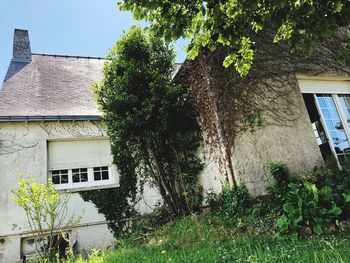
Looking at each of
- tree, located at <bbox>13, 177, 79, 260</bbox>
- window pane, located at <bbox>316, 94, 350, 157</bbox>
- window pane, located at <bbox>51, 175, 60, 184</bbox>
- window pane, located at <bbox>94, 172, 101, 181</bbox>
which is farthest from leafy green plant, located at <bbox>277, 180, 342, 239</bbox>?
window pane, located at <bbox>51, 175, 60, 184</bbox>

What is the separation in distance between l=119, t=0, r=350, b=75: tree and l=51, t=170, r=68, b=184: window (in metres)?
5.83

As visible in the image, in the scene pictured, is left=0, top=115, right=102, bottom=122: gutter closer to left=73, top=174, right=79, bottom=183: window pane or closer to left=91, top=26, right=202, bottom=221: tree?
left=91, top=26, right=202, bottom=221: tree

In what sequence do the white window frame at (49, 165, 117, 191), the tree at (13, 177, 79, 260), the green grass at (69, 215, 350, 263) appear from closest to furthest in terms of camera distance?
the green grass at (69, 215, 350, 263) < the tree at (13, 177, 79, 260) < the white window frame at (49, 165, 117, 191)

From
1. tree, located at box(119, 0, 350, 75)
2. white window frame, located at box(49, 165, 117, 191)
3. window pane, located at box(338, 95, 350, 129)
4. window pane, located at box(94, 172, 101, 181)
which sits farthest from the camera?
window pane, located at box(94, 172, 101, 181)

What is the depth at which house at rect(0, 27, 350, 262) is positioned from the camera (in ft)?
20.0

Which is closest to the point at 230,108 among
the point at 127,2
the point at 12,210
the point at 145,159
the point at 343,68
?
the point at 145,159

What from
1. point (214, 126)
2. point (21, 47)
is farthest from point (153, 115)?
point (21, 47)

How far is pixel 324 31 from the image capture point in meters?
3.13

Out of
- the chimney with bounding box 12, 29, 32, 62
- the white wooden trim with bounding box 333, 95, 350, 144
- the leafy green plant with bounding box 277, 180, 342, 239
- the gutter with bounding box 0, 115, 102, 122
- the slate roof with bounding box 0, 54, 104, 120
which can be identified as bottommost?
the leafy green plant with bounding box 277, 180, 342, 239

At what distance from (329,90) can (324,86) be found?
7.4 inches

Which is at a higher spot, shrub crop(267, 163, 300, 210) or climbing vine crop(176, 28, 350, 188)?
climbing vine crop(176, 28, 350, 188)

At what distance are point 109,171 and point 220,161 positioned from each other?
3798 millimetres

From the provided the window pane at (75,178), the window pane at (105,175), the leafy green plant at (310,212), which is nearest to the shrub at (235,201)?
the leafy green plant at (310,212)

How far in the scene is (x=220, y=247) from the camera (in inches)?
147
